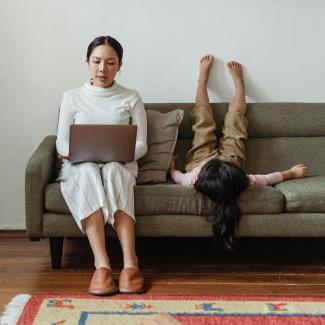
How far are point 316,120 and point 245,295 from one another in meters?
1.17

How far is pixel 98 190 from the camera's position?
2.43 metres

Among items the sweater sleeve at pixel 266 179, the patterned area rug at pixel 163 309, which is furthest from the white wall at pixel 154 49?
the patterned area rug at pixel 163 309

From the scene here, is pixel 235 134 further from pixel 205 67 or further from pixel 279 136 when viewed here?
pixel 205 67

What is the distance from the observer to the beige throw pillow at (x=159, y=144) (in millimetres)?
2811

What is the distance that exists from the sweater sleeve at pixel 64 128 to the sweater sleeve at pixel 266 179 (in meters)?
0.87

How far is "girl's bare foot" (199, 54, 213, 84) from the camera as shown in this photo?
3.16 metres

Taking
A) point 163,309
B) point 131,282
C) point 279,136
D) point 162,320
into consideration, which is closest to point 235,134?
point 279,136

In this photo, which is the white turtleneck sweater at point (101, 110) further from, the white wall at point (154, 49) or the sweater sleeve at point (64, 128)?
the white wall at point (154, 49)

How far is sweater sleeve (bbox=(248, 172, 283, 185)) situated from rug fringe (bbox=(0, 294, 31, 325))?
1107mm

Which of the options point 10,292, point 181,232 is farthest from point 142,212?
point 10,292

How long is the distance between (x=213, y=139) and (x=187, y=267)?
697 mm

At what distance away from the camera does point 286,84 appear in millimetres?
3244

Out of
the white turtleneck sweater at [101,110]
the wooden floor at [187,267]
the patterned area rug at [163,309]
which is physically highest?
the white turtleneck sweater at [101,110]

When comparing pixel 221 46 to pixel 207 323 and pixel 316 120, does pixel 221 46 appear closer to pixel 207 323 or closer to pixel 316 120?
pixel 316 120
